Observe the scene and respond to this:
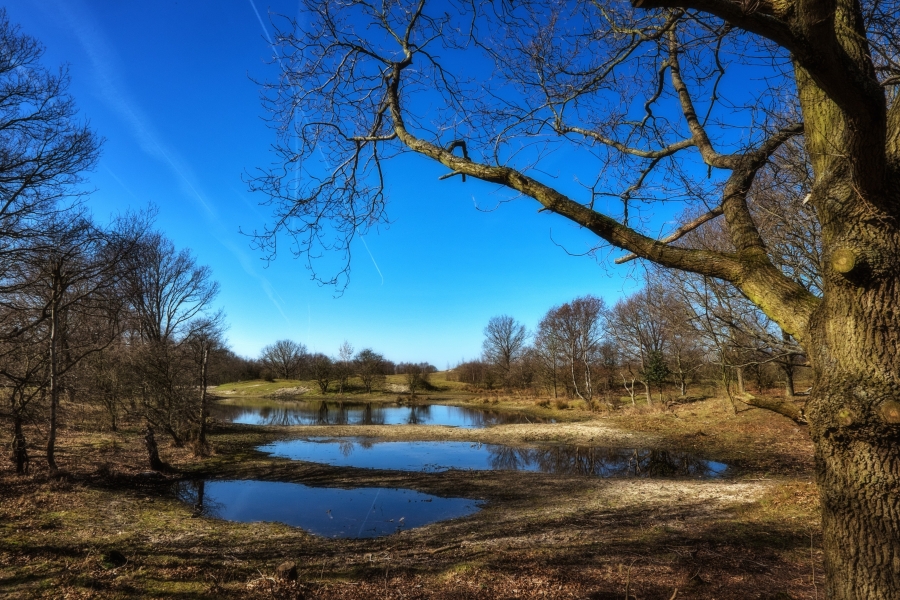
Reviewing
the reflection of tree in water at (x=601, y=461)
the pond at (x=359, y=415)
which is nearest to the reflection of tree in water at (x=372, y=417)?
the pond at (x=359, y=415)

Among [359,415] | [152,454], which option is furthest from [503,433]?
[359,415]

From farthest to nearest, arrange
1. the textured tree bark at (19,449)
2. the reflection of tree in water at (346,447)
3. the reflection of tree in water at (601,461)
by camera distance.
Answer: the reflection of tree in water at (346,447) < the reflection of tree in water at (601,461) < the textured tree bark at (19,449)

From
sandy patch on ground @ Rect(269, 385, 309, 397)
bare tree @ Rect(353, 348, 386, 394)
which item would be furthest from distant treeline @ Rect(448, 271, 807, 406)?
sandy patch on ground @ Rect(269, 385, 309, 397)

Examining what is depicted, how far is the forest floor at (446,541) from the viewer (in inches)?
203

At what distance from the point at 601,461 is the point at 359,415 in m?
26.2

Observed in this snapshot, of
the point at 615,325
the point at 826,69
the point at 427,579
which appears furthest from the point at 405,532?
the point at 615,325

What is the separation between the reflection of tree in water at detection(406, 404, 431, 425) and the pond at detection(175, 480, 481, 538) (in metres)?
20.0

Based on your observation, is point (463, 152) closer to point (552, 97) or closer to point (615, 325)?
point (552, 97)

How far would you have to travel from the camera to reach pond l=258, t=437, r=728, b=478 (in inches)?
631

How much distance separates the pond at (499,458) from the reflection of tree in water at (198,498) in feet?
16.7

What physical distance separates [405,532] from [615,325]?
108 feet

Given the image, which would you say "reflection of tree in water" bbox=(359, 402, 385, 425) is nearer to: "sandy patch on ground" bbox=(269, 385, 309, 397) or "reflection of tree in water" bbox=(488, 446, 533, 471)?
"reflection of tree in water" bbox=(488, 446, 533, 471)

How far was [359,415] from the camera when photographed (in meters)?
40.0

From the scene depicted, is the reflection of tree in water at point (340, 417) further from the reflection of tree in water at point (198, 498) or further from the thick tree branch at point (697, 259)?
the thick tree branch at point (697, 259)
